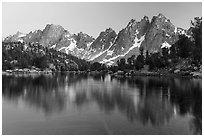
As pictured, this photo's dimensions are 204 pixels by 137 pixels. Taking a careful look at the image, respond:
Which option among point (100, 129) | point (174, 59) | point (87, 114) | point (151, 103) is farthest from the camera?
point (174, 59)

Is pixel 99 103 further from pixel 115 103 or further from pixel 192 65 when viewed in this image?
pixel 192 65

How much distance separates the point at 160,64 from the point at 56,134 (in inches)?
6739

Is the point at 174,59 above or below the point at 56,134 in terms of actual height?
above

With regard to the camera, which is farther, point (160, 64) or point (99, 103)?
point (160, 64)

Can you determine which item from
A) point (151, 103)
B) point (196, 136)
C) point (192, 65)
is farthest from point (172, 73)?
point (196, 136)

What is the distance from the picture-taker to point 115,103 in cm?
5381

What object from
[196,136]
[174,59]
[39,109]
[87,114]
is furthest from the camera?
[174,59]

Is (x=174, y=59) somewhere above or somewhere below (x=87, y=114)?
above

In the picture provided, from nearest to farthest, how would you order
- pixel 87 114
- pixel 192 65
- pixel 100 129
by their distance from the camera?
1. pixel 100 129
2. pixel 87 114
3. pixel 192 65

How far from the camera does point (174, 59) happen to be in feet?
634

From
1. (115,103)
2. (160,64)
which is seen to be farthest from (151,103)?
(160,64)

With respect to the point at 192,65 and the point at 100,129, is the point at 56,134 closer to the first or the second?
the point at 100,129

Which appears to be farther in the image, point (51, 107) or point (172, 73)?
point (172, 73)

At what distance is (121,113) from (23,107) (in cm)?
1923
